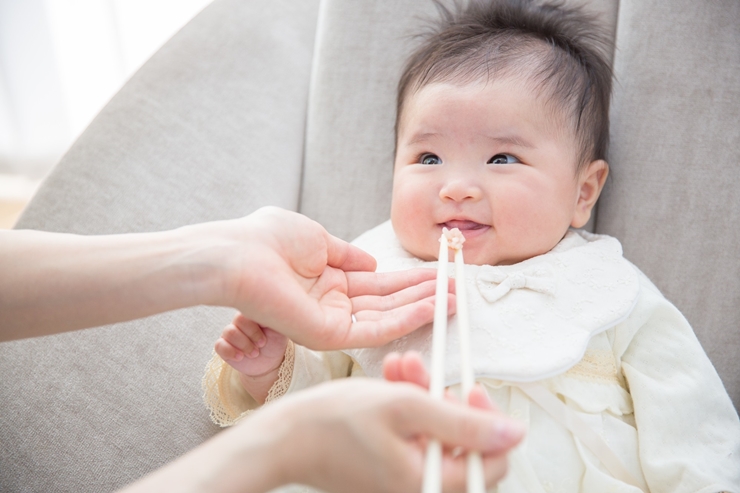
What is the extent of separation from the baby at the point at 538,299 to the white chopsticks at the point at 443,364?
51 millimetres

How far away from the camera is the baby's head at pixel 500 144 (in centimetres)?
108

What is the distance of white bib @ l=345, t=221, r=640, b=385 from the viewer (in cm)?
95

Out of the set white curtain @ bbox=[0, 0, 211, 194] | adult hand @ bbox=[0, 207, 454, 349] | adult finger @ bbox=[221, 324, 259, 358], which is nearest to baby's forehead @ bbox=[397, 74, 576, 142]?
adult hand @ bbox=[0, 207, 454, 349]

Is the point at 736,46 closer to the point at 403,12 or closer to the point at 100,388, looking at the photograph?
the point at 403,12

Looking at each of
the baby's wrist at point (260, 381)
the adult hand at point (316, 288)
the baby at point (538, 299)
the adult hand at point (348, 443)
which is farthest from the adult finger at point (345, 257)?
the adult hand at point (348, 443)

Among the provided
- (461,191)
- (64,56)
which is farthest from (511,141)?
(64,56)

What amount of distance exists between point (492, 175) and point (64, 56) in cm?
217

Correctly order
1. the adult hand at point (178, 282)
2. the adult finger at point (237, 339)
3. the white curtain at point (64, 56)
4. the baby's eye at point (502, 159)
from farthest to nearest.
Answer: the white curtain at point (64, 56) → the baby's eye at point (502, 159) → the adult finger at point (237, 339) → the adult hand at point (178, 282)

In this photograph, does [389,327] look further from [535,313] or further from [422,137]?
[422,137]

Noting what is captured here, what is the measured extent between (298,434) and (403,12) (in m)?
1.19

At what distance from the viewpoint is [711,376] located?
1029mm

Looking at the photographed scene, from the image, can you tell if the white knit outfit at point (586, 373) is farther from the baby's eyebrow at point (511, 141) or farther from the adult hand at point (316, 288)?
the baby's eyebrow at point (511, 141)

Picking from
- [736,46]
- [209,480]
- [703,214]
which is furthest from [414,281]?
[736,46]

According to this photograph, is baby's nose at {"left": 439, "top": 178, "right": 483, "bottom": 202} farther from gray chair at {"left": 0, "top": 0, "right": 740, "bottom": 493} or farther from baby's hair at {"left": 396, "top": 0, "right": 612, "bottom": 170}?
gray chair at {"left": 0, "top": 0, "right": 740, "bottom": 493}
